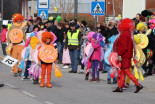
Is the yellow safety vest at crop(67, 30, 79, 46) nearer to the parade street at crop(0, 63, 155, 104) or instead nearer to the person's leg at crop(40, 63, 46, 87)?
the parade street at crop(0, 63, 155, 104)

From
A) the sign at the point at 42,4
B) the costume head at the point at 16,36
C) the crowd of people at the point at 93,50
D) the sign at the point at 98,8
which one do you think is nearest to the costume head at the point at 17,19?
the crowd of people at the point at 93,50

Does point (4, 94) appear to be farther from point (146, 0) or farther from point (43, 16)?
point (146, 0)

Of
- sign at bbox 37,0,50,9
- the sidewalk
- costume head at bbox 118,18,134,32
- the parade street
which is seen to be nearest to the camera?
the sidewalk

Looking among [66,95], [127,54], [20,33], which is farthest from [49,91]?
[20,33]

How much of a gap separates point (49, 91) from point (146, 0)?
20203 millimetres

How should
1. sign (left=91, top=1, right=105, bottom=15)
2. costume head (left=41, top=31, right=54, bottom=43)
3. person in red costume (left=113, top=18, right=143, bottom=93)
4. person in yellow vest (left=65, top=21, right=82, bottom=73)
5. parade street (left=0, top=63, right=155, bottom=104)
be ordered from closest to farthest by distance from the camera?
parade street (left=0, top=63, right=155, bottom=104)
person in red costume (left=113, top=18, right=143, bottom=93)
costume head (left=41, top=31, right=54, bottom=43)
person in yellow vest (left=65, top=21, right=82, bottom=73)
sign (left=91, top=1, right=105, bottom=15)

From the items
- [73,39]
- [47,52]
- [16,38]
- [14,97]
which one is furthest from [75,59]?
[14,97]

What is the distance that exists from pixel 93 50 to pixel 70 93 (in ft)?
12.9

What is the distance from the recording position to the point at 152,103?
13188 mm

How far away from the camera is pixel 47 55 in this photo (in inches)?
640

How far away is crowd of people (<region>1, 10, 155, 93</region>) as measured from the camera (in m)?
15.3

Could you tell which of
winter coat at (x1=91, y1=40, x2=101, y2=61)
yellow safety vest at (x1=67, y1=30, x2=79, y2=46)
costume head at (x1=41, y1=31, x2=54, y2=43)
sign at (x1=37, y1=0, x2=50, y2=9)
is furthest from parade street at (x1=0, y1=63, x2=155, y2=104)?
sign at (x1=37, y1=0, x2=50, y2=9)

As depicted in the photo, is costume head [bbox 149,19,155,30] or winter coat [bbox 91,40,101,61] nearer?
winter coat [bbox 91,40,101,61]

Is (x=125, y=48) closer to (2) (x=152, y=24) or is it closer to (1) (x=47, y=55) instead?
(1) (x=47, y=55)
